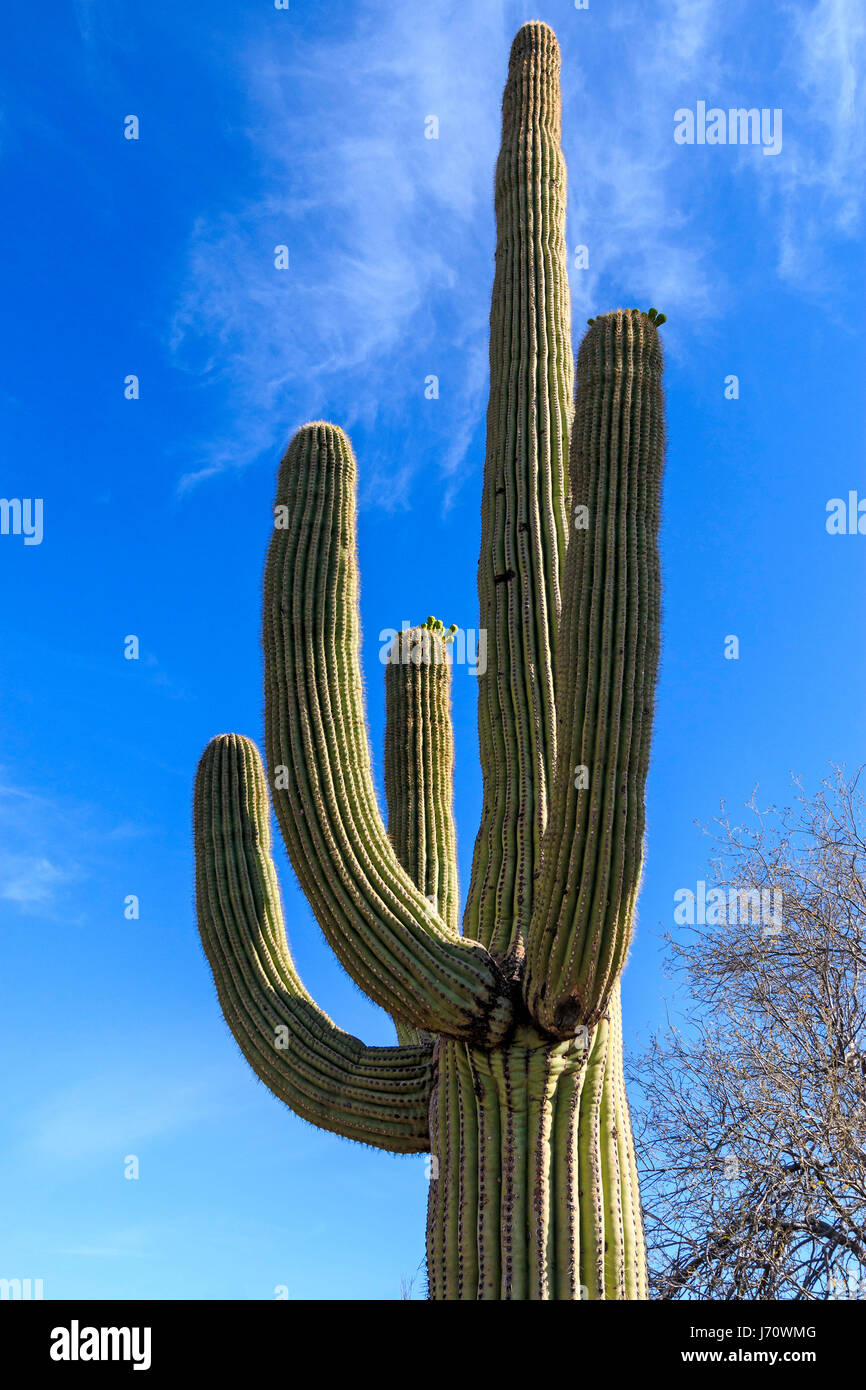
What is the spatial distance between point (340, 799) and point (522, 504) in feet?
6.37

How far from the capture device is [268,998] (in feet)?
19.0

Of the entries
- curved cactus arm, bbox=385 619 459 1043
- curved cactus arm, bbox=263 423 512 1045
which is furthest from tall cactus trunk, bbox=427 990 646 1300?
curved cactus arm, bbox=385 619 459 1043

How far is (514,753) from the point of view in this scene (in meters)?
5.84

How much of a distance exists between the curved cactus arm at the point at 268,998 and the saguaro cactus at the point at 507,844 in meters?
0.01

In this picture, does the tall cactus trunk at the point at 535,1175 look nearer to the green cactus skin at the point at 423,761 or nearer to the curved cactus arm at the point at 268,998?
the curved cactus arm at the point at 268,998

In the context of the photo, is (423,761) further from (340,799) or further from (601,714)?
(601,714)

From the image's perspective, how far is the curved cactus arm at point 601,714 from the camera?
4.67 metres

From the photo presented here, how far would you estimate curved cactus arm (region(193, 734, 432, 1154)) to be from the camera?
5523 mm

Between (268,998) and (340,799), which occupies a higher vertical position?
(340,799)

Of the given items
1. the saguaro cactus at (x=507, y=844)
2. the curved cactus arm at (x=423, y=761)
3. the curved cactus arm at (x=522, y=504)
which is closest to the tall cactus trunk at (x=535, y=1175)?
the saguaro cactus at (x=507, y=844)

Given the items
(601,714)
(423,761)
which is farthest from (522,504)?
(601,714)

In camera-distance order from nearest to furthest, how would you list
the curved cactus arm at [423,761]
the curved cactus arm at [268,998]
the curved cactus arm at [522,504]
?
the curved cactus arm at [268,998] < the curved cactus arm at [522,504] < the curved cactus arm at [423,761]

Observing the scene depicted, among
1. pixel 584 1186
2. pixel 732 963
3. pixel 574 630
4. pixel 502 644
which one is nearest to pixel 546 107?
pixel 502 644
